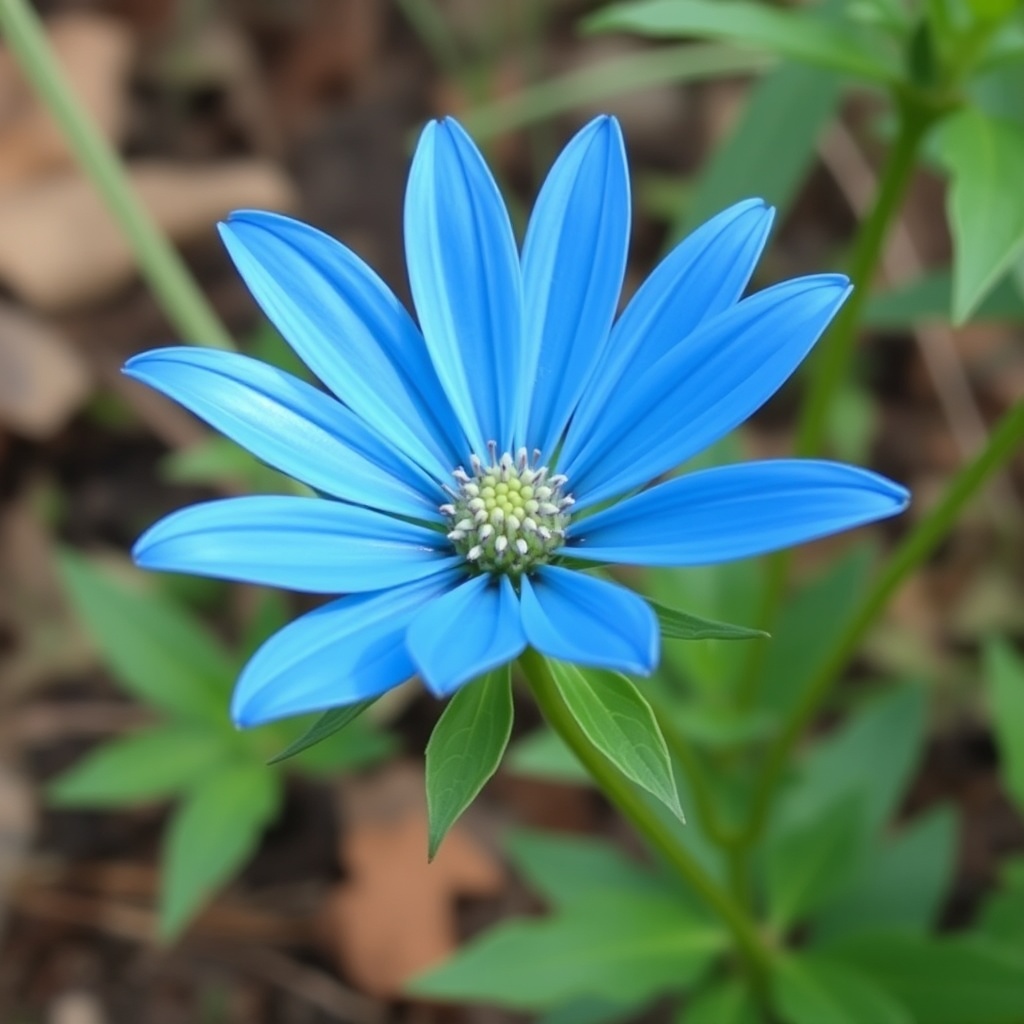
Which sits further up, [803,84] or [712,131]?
[712,131]

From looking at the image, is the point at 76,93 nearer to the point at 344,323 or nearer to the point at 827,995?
the point at 344,323

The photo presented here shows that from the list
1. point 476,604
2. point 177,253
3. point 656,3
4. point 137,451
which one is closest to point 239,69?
point 177,253

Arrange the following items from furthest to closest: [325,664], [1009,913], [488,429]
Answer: [1009,913] < [488,429] < [325,664]

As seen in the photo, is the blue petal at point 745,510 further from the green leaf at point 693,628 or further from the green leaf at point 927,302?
the green leaf at point 927,302

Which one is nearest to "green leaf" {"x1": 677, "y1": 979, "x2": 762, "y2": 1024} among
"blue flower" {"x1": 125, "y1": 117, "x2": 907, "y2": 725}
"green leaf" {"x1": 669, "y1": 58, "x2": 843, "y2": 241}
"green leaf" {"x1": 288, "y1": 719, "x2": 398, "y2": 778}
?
"green leaf" {"x1": 288, "y1": 719, "x2": 398, "y2": 778}

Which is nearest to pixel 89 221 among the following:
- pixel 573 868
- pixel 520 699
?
pixel 520 699

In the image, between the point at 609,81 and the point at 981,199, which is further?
the point at 609,81

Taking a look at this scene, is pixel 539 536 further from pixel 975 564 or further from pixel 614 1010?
pixel 975 564

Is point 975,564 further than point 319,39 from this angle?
No
